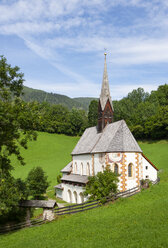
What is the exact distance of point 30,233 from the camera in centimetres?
2050

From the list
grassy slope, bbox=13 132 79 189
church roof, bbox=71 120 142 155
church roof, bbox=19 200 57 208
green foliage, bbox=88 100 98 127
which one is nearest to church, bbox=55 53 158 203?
church roof, bbox=71 120 142 155

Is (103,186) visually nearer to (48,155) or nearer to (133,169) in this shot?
(133,169)

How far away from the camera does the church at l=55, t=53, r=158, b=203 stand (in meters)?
32.0

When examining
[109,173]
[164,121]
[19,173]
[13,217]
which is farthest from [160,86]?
[13,217]

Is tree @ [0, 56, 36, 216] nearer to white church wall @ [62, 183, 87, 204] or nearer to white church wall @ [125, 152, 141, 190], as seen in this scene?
white church wall @ [125, 152, 141, 190]

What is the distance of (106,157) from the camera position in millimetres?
33062

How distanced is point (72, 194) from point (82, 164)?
17.1ft

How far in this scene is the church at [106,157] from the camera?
32031 mm

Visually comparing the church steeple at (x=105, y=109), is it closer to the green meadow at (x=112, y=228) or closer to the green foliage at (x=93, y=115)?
the green meadow at (x=112, y=228)

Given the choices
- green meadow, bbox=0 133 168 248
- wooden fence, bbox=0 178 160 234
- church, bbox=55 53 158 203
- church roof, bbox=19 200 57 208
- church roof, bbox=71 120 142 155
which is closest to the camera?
green meadow, bbox=0 133 168 248

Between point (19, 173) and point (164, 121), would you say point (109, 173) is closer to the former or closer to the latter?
point (19, 173)

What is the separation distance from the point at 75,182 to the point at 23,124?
23.0 metres

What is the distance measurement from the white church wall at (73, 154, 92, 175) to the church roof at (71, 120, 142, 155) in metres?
1.00

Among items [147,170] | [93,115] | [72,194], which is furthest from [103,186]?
[93,115]
